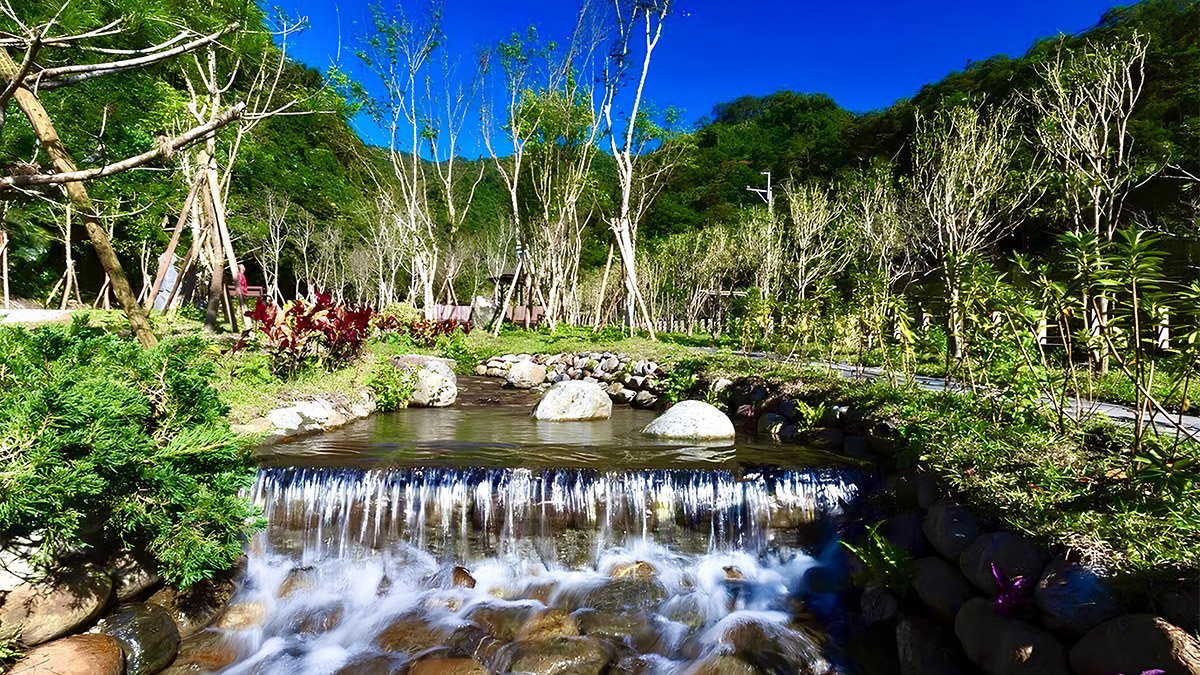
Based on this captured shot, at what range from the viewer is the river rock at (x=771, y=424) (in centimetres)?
703

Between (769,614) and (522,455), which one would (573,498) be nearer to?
(522,455)

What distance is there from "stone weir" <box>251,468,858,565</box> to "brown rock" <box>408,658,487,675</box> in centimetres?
113

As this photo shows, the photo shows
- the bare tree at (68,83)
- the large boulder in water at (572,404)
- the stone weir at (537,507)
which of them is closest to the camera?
the bare tree at (68,83)

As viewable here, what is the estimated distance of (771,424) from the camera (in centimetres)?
717

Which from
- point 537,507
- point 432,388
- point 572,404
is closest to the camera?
point 537,507

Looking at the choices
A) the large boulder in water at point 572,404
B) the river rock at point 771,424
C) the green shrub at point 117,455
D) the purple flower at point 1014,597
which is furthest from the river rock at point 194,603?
the river rock at point 771,424

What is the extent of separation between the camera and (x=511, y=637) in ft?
12.6

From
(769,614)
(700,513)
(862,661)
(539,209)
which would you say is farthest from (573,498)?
(539,209)

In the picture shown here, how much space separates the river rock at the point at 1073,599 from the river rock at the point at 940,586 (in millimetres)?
532

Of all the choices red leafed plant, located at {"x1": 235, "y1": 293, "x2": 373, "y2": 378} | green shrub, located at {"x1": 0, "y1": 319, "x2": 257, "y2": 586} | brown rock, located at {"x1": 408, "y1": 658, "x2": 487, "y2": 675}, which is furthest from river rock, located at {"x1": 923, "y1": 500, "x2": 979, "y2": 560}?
red leafed plant, located at {"x1": 235, "y1": 293, "x2": 373, "y2": 378}

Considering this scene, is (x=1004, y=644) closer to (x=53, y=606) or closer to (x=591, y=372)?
(x=53, y=606)

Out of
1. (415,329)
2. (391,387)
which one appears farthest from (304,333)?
(415,329)

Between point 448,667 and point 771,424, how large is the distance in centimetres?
484

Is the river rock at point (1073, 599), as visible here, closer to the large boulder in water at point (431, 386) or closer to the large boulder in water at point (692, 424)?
the large boulder in water at point (692, 424)
